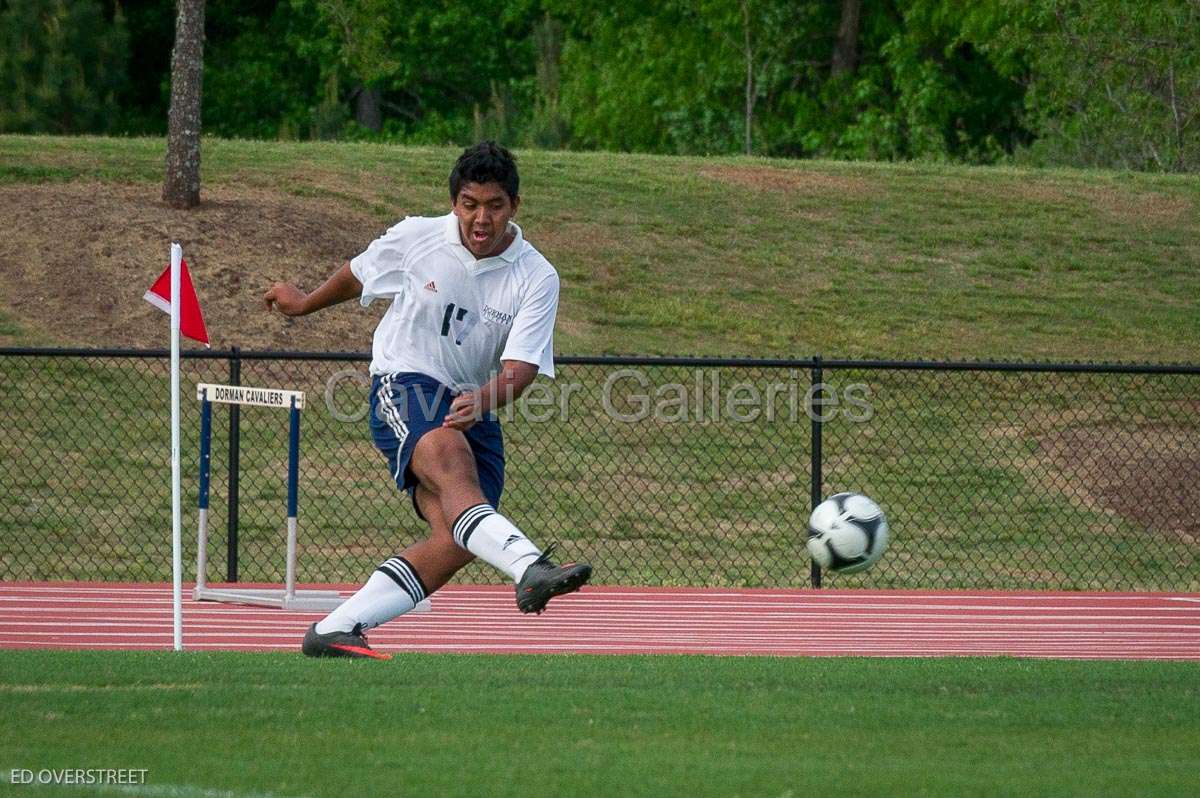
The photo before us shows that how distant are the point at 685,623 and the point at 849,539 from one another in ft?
9.07

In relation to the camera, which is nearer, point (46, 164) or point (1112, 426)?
point (1112, 426)

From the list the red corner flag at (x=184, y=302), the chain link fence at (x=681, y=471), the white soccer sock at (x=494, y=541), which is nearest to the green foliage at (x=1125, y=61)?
the chain link fence at (x=681, y=471)

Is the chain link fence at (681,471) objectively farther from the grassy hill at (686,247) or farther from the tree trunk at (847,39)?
the tree trunk at (847,39)

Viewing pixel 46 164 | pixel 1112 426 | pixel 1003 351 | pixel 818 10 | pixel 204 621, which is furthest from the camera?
pixel 818 10

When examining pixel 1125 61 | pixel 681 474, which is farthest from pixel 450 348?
pixel 1125 61

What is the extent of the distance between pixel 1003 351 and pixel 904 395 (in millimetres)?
1759

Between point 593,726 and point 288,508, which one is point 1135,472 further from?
point 593,726

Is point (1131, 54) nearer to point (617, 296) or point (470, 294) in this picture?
point (617, 296)

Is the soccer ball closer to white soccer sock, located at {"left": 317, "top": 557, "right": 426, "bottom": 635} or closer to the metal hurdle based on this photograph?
white soccer sock, located at {"left": 317, "top": 557, "right": 426, "bottom": 635}

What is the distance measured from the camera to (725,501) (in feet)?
49.9

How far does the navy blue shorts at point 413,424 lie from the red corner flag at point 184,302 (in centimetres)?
179

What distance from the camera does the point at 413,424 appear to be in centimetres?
648

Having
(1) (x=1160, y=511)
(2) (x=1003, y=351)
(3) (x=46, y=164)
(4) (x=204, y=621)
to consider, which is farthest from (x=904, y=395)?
(3) (x=46, y=164)

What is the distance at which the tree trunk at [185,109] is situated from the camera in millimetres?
18125
